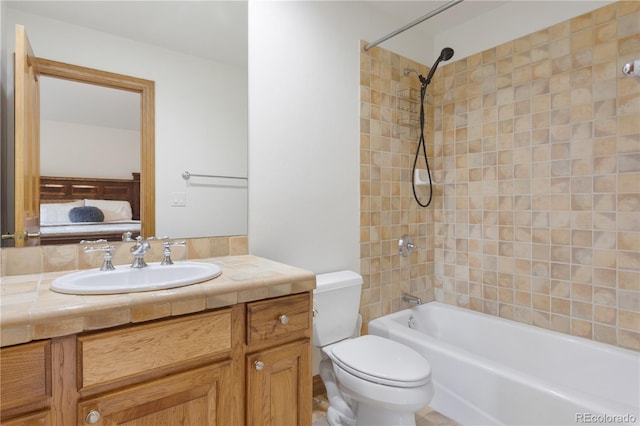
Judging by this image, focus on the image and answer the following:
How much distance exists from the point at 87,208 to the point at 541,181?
239cm

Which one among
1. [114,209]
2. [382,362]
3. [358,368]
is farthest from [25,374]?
[382,362]

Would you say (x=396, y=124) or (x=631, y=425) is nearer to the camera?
(x=631, y=425)

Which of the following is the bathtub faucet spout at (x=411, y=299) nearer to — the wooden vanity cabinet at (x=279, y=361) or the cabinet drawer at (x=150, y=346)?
the wooden vanity cabinet at (x=279, y=361)

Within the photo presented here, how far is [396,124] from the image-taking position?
229 cm

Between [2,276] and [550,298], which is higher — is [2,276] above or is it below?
above

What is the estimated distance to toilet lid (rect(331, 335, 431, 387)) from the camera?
134 centimetres

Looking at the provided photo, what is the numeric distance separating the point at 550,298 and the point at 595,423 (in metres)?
0.88

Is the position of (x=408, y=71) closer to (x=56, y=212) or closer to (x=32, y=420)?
(x=56, y=212)

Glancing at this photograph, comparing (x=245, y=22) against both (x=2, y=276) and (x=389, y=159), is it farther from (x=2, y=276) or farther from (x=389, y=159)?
Result: (x=2, y=276)

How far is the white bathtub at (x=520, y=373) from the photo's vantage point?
1295 millimetres

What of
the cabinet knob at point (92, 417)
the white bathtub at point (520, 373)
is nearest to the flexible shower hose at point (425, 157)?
the white bathtub at point (520, 373)

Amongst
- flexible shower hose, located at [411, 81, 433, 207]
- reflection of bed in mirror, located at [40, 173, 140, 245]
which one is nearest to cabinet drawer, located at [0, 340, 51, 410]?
reflection of bed in mirror, located at [40, 173, 140, 245]

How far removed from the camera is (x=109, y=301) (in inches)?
32.9

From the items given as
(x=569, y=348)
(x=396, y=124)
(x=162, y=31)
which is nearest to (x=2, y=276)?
(x=162, y=31)
